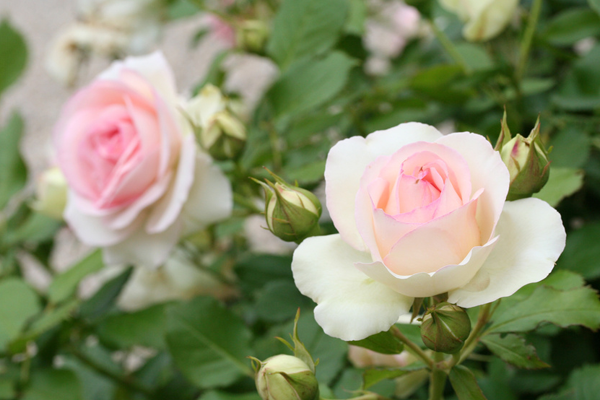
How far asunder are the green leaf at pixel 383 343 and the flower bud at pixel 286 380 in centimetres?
3

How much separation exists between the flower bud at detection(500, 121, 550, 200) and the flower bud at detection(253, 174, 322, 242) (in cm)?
8

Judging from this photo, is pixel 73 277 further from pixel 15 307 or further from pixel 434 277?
pixel 434 277

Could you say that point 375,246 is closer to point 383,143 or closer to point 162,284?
point 383,143

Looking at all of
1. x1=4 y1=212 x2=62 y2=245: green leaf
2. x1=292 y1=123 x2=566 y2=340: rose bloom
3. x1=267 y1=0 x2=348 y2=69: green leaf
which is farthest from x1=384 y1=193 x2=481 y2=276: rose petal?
x1=4 y1=212 x2=62 y2=245: green leaf

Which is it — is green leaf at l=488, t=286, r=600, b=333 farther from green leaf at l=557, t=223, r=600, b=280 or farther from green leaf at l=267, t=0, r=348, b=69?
green leaf at l=267, t=0, r=348, b=69

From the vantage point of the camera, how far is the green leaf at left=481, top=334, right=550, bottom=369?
0.74ft

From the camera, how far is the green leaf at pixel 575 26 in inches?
18.0

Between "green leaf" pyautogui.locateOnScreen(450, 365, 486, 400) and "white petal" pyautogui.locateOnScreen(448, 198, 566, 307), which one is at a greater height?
"white petal" pyautogui.locateOnScreen(448, 198, 566, 307)

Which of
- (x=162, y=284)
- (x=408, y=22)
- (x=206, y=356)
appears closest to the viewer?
(x=206, y=356)

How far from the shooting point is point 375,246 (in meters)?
0.19

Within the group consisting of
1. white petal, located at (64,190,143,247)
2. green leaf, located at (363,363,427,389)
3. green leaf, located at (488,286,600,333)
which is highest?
green leaf, located at (488,286,600,333)

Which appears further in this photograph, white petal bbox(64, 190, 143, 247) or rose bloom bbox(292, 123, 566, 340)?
white petal bbox(64, 190, 143, 247)

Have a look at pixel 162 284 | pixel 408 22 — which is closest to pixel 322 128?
pixel 162 284

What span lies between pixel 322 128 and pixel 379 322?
10.1 inches
